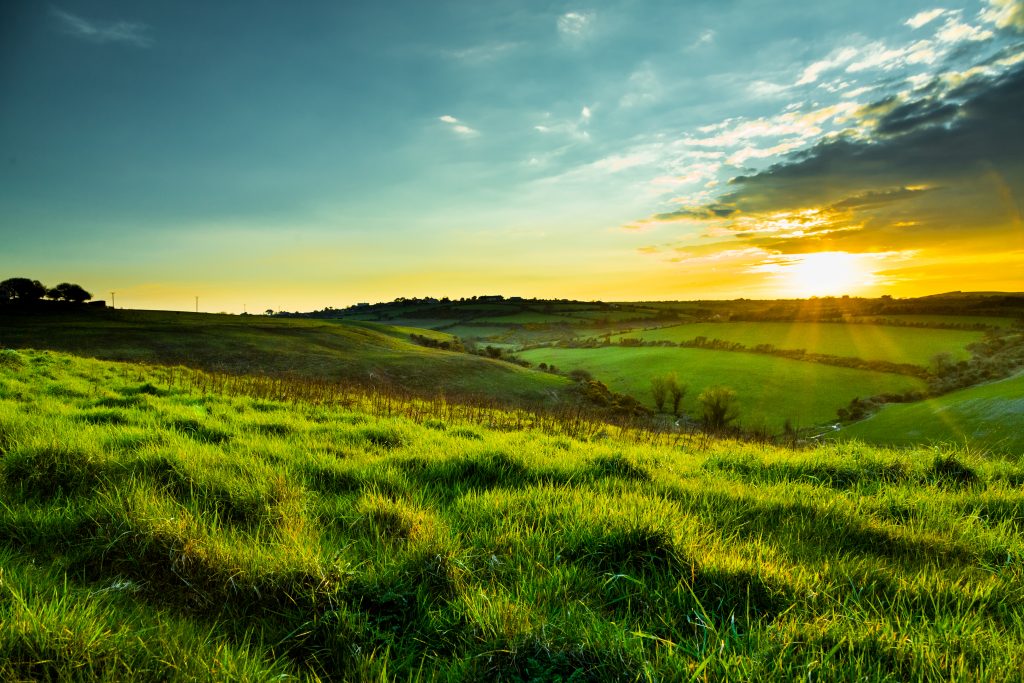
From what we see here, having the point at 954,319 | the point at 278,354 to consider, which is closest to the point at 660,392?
the point at 278,354

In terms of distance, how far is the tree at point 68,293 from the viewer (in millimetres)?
113875

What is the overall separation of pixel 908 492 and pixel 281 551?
274 inches

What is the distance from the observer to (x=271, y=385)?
18.2 metres

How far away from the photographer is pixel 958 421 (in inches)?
1800

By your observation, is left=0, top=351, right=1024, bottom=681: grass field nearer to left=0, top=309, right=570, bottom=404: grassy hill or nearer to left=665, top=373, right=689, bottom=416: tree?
left=0, top=309, right=570, bottom=404: grassy hill

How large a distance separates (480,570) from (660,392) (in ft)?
250

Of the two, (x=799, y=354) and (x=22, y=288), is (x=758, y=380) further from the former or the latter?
(x=22, y=288)

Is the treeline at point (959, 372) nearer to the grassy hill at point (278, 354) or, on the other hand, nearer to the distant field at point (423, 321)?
the grassy hill at point (278, 354)

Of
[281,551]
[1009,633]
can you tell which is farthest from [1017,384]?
[281,551]

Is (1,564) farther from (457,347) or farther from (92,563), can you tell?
(457,347)

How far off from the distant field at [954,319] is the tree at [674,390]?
71707mm

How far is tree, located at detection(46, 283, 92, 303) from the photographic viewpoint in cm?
11388

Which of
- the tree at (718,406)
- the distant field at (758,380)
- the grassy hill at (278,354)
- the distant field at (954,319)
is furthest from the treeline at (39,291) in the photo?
the distant field at (954,319)

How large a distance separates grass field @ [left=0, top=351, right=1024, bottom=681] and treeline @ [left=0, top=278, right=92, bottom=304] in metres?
139
